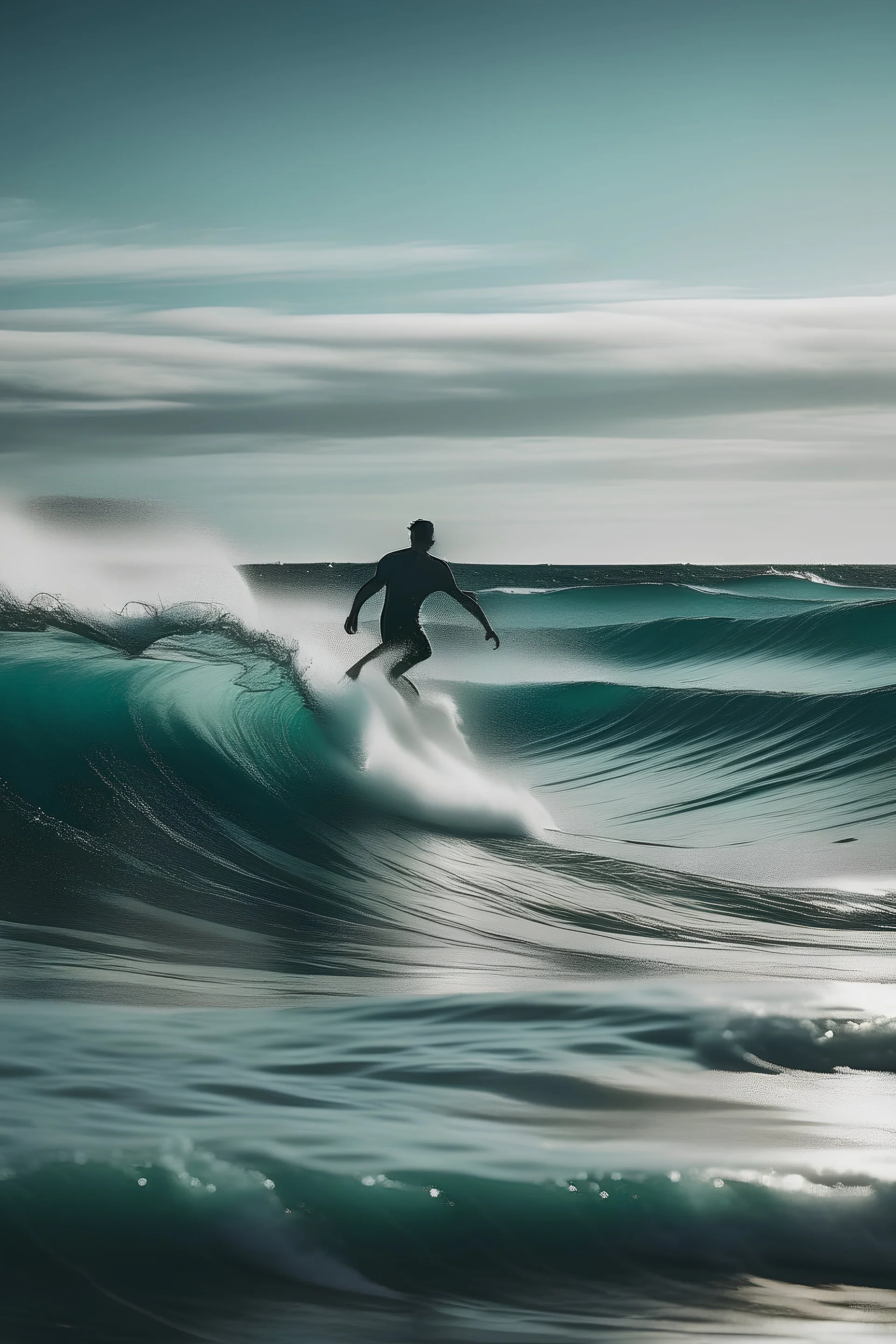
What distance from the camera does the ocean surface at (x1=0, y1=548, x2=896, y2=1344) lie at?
8.65 feet

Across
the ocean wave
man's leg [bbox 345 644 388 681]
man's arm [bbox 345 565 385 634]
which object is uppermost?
man's arm [bbox 345 565 385 634]

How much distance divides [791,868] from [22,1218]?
639 centimetres

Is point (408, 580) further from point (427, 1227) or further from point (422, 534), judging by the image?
point (427, 1227)

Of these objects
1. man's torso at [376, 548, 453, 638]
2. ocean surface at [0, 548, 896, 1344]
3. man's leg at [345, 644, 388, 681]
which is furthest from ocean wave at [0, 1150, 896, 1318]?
man's torso at [376, 548, 453, 638]

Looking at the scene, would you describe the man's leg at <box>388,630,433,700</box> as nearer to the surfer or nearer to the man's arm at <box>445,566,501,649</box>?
the surfer

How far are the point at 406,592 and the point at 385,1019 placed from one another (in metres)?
4.63

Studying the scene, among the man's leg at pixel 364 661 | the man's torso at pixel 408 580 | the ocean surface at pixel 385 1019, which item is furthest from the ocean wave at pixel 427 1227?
the man's torso at pixel 408 580

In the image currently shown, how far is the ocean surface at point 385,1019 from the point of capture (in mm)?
2637

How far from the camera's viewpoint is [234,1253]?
2.67m

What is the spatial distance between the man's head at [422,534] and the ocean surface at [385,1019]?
1210mm

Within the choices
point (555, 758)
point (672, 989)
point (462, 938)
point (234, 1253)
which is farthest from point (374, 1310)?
point (555, 758)

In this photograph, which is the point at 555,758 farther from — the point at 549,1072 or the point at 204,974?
the point at 549,1072

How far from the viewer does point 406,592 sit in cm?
845

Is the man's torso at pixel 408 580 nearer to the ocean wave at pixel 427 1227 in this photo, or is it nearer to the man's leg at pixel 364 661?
the man's leg at pixel 364 661
